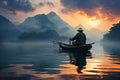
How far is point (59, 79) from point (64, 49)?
3450 centimetres

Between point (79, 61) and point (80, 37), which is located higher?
point (80, 37)

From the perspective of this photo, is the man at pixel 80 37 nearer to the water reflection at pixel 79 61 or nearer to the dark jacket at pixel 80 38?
the dark jacket at pixel 80 38

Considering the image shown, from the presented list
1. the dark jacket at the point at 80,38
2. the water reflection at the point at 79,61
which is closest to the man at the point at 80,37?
the dark jacket at the point at 80,38

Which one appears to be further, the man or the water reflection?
the man

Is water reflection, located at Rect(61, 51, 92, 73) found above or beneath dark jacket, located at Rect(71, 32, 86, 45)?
beneath

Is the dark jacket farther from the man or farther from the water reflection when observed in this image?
Result: the water reflection

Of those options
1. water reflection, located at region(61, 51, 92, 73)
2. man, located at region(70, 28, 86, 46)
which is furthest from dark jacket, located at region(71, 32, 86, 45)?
water reflection, located at region(61, 51, 92, 73)

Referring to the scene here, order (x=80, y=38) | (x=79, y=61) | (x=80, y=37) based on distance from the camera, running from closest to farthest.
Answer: (x=79, y=61)
(x=80, y=37)
(x=80, y=38)

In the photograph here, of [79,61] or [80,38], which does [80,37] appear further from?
[79,61]

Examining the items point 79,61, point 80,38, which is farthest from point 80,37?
point 79,61

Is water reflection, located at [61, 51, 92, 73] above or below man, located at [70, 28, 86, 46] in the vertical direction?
below

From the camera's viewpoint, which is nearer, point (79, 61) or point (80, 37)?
point (79, 61)

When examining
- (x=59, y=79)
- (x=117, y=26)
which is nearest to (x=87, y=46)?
(x=59, y=79)

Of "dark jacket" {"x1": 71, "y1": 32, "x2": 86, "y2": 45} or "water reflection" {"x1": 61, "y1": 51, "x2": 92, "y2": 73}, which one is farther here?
"dark jacket" {"x1": 71, "y1": 32, "x2": 86, "y2": 45}
